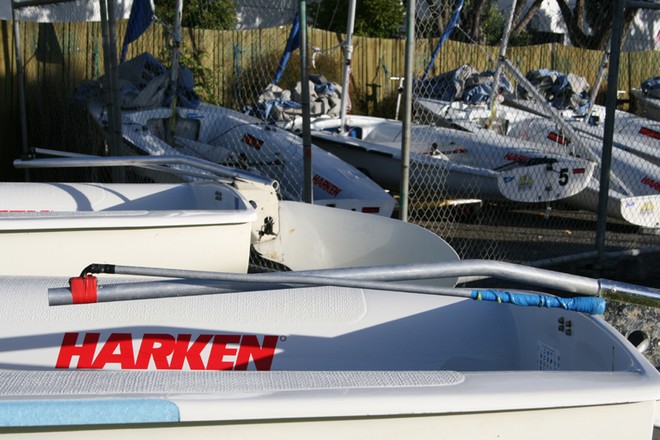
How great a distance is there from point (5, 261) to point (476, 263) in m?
2.88

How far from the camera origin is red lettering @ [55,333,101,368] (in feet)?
11.7

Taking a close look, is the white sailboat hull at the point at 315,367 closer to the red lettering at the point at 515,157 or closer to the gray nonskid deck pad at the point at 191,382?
the gray nonskid deck pad at the point at 191,382

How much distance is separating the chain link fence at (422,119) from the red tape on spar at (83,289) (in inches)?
162

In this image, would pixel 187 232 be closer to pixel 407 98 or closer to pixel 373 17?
pixel 407 98

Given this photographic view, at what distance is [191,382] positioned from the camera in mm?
2486

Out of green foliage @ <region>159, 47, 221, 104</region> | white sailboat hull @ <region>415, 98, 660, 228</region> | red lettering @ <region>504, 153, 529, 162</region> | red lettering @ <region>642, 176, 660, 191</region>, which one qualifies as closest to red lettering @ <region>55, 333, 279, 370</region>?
white sailboat hull @ <region>415, 98, 660, 228</region>

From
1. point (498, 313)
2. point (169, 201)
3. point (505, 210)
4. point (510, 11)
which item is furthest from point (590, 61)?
point (498, 313)

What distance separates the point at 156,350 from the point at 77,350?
0.33m

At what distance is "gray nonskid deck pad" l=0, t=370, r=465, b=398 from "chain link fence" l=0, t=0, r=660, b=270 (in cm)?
431

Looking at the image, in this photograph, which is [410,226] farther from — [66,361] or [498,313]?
[66,361]

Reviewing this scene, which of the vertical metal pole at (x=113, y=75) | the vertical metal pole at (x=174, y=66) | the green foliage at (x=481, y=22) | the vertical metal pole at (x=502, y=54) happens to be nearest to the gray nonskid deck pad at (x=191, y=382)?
the vertical metal pole at (x=113, y=75)

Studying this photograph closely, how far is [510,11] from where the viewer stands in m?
8.19

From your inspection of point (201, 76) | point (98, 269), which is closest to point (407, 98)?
point (98, 269)

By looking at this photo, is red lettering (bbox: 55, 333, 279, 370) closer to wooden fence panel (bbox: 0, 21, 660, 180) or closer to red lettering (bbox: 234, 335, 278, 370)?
red lettering (bbox: 234, 335, 278, 370)
